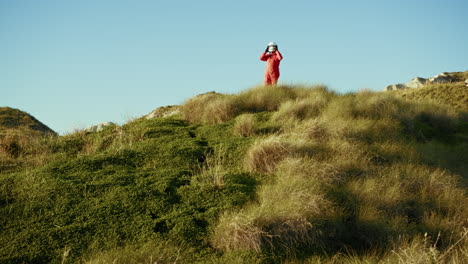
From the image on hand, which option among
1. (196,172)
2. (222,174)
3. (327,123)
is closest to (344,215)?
(222,174)

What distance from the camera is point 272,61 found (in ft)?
45.4

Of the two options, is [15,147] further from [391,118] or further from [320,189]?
[391,118]

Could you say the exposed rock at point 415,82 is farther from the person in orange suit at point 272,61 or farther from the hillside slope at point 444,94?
the person in orange suit at point 272,61

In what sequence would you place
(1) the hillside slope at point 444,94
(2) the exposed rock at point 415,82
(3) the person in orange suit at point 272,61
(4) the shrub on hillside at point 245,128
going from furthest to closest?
(2) the exposed rock at point 415,82 → (1) the hillside slope at point 444,94 → (3) the person in orange suit at point 272,61 → (4) the shrub on hillside at point 245,128

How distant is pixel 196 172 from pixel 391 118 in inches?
248

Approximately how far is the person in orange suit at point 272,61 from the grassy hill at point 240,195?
3.70 metres

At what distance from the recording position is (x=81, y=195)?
238 inches

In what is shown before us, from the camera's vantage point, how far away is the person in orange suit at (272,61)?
13.8m

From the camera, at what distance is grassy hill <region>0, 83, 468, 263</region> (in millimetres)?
4949

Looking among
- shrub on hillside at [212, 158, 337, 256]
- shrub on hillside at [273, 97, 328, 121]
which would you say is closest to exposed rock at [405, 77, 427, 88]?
shrub on hillside at [273, 97, 328, 121]

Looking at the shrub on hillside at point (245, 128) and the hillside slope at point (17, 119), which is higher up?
the shrub on hillside at point (245, 128)

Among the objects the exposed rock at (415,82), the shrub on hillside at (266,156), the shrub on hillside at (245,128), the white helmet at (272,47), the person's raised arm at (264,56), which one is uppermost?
the white helmet at (272,47)

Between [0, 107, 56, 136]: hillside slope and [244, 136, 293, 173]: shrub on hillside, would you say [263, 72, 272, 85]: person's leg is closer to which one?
[244, 136, 293, 173]: shrub on hillside

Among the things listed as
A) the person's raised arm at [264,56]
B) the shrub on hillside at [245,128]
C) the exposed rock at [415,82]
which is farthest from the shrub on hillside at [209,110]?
the exposed rock at [415,82]
